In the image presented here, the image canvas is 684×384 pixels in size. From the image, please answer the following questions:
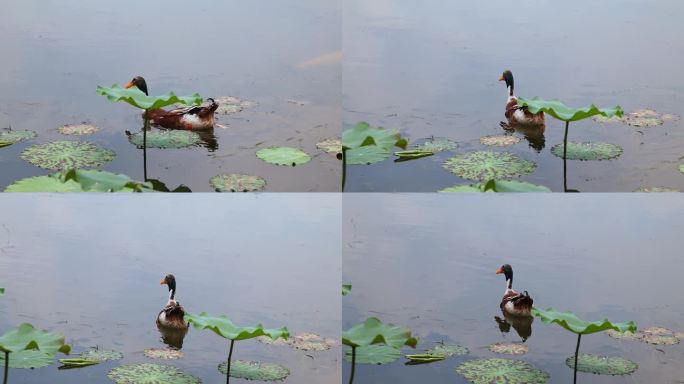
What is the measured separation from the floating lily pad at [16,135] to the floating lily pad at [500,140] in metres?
1.08

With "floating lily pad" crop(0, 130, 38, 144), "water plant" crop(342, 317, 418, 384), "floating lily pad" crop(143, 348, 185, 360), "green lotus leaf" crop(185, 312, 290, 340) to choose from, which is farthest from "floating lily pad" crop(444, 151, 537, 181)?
"floating lily pad" crop(0, 130, 38, 144)

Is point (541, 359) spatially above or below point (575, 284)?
below

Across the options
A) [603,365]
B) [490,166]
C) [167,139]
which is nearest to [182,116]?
[167,139]

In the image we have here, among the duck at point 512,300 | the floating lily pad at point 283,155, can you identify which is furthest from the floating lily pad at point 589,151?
the floating lily pad at point 283,155

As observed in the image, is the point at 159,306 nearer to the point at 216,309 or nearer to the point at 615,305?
the point at 216,309

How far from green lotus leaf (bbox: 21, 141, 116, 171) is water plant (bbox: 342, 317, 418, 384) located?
714 mm

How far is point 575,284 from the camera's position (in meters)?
2.43

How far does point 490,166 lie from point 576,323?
437mm

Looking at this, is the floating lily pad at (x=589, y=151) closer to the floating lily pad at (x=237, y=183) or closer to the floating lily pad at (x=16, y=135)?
the floating lily pad at (x=237, y=183)

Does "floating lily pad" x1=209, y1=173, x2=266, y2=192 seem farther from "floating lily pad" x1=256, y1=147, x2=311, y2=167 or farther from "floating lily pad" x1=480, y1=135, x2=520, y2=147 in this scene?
"floating lily pad" x1=480, y1=135, x2=520, y2=147

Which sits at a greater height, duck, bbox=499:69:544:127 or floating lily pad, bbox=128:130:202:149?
duck, bbox=499:69:544:127

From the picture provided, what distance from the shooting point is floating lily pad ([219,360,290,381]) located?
2.40m

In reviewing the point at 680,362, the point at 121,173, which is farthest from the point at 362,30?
the point at 680,362

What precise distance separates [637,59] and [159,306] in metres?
1.31
